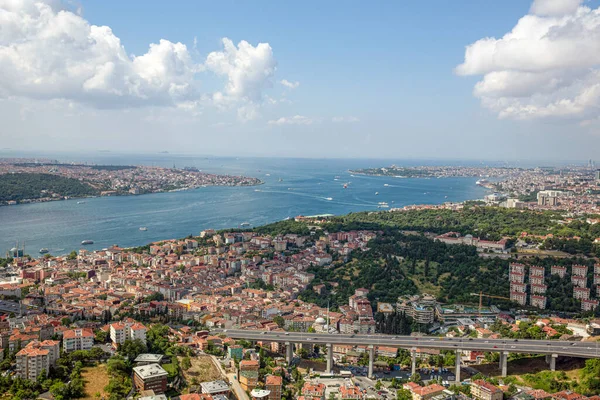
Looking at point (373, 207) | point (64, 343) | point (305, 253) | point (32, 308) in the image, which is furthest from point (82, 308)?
point (373, 207)

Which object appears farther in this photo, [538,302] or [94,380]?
[538,302]

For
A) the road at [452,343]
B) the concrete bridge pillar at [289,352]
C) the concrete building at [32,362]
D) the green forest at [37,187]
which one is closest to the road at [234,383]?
the road at [452,343]

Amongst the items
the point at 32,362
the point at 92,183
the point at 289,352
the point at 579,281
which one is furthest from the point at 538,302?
the point at 92,183

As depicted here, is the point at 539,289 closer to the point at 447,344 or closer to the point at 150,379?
the point at 447,344

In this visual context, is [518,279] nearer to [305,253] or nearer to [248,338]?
[305,253]

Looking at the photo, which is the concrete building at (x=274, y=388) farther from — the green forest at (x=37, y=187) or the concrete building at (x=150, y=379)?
the green forest at (x=37, y=187)
